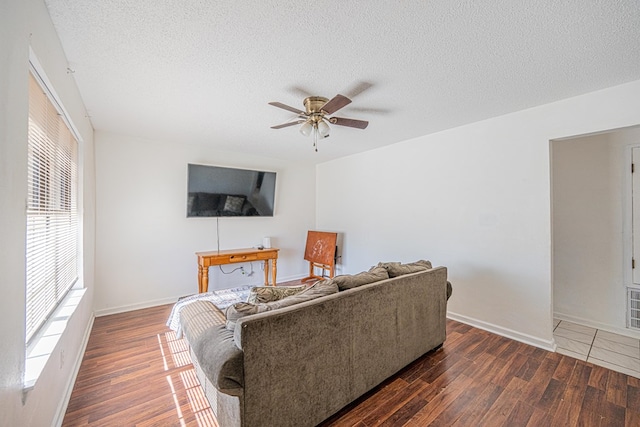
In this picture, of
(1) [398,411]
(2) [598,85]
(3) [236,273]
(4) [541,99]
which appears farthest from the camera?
(3) [236,273]

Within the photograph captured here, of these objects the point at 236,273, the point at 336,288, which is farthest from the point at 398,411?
the point at 236,273

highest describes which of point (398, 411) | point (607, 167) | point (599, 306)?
point (607, 167)

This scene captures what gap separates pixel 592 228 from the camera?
3.04 meters

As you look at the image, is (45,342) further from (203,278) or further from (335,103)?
(335,103)

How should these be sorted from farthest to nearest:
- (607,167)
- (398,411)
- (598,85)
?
(607,167) < (598,85) < (398,411)

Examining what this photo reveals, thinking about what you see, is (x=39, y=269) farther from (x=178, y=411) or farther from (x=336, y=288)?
(x=336, y=288)

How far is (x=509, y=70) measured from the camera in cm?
196

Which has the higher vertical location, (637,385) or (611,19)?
(611,19)

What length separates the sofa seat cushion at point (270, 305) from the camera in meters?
1.45

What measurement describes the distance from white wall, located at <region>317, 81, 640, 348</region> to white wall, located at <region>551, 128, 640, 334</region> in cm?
87

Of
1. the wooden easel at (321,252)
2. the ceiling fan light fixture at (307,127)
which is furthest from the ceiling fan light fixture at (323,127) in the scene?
the wooden easel at (321,252)

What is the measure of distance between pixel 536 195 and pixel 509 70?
1.32 m

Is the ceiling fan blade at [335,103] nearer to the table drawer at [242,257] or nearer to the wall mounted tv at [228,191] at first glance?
the wall mounted tv at [228,191]

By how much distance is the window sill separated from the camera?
1233 mm
